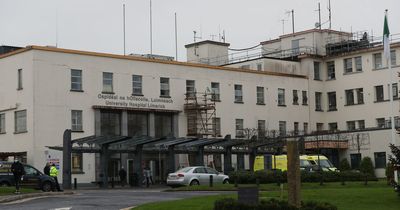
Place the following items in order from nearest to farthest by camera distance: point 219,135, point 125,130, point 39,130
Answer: point 39,130, point 125,130, point 219,135

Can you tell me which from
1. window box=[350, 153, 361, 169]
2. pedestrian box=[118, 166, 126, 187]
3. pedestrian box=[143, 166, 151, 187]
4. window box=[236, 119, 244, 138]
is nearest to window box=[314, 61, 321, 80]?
window box=[236, 119, 244, 138]

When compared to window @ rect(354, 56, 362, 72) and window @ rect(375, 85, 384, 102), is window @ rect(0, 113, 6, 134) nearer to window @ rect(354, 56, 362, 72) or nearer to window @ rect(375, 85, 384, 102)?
window @ rect(354, 56, 362, 72)

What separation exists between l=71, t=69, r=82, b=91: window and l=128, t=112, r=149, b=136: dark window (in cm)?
517

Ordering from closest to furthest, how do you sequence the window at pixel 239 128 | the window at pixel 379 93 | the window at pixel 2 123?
the window at pixel 2 123 < the window at pixel 239 128 < the window at pixel 379 93

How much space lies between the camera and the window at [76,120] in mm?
58062

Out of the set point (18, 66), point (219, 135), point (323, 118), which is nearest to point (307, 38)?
point (323, 118)

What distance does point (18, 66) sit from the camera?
2291 inches

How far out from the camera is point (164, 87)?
2544 inches

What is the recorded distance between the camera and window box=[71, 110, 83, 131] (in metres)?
58.1

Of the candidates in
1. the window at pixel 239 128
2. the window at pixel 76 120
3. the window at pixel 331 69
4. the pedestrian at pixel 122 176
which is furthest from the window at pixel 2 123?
the window at pixel 331 69

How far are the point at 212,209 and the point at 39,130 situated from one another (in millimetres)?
34412

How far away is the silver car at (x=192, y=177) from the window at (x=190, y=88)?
17.1 metres

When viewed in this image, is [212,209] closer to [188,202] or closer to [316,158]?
[188,202]

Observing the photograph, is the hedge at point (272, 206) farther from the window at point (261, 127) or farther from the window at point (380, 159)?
the window at point (261, 127)
